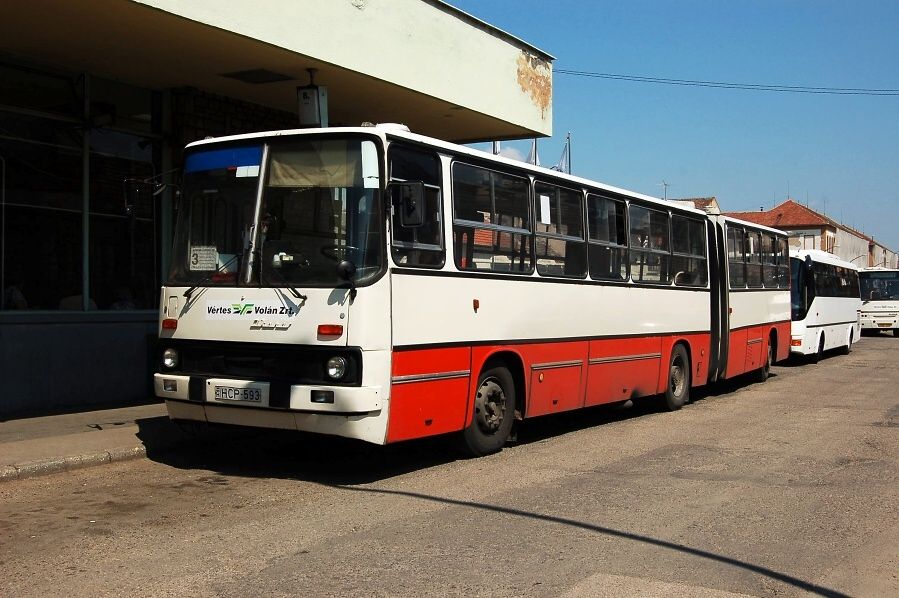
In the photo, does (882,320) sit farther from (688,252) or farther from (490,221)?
(490,221)

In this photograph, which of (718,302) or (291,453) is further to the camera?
(718,302)

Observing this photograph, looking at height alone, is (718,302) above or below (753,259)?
below

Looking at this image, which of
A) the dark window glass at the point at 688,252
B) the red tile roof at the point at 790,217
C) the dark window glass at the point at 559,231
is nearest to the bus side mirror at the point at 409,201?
the dark window glass at the point at 559,231

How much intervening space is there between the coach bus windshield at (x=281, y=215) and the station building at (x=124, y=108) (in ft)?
7.00

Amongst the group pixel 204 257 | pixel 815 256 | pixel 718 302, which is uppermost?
pixel 815 256

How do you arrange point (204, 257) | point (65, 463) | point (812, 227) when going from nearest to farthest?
point (204, 257) < point (65, 463) < point (812, 227)

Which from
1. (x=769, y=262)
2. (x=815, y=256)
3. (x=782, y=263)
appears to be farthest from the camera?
(x=815, y=256)

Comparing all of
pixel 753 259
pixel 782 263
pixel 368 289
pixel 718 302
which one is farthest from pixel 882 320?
pixel 368 289

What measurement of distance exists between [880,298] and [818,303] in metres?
18.6

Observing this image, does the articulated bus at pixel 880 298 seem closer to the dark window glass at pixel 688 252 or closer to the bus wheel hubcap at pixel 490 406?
the dark window glass at pixel 688 252

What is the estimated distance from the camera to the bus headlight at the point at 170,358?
8.43 meters

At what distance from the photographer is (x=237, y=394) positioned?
7906mm

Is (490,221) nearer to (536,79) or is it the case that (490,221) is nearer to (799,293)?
(536,79)

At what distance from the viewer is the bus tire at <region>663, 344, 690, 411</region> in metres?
13.8
